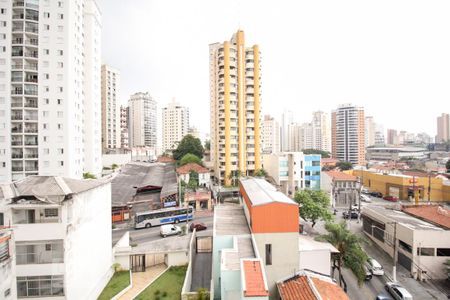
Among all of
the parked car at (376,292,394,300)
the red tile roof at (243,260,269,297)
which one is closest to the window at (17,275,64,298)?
the red tile roof at (243,260,269,297)

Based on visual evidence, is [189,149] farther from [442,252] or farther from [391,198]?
[442,252]

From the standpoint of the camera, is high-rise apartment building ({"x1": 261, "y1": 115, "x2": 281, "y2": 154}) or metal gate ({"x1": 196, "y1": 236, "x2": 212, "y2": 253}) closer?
metal gate ({"x1": 196, "y1": 236, "x2": 212, "y2": 253})

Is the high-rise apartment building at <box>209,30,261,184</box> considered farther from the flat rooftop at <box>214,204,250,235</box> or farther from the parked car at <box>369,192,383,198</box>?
the flat rooftop at <box>214,204,250,235</box>

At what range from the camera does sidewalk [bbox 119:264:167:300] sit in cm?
1722

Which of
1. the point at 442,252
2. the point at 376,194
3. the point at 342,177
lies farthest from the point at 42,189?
the point at 376,194

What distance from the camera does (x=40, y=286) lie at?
1354 cm

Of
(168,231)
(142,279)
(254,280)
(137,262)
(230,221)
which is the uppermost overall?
(254,280)

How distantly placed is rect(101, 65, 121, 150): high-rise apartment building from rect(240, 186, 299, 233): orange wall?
244 ft

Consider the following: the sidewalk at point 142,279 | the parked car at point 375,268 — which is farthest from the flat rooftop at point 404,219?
the sidewalk at point 142,279

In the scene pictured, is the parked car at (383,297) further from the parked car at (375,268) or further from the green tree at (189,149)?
the green tree at (189,149)

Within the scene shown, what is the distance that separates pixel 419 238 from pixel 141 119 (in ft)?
367

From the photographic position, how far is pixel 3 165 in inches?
1375

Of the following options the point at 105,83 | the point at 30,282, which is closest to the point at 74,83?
the point at 30,282

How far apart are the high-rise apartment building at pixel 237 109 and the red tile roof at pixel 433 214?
29.6 m
